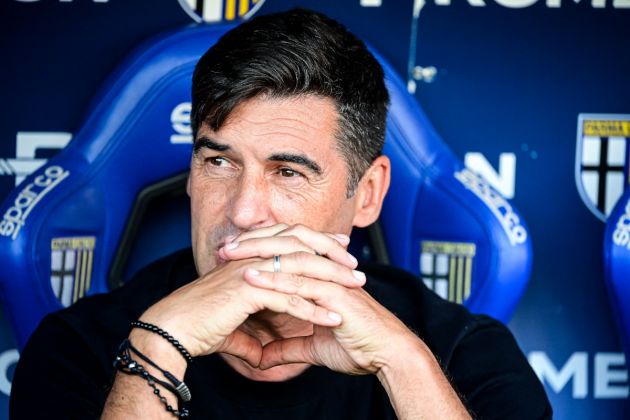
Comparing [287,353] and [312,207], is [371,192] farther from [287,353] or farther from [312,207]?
[287,353]

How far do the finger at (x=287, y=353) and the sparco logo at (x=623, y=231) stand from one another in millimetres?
853

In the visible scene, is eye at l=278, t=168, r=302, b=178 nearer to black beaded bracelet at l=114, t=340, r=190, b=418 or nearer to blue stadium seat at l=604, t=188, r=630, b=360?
black beaded bracelet at l=114, t=340, r=190, b=418

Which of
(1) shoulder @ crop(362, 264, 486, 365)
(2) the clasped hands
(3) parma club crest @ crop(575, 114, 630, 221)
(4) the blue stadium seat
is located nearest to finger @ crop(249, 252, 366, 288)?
(2) the clasped hands

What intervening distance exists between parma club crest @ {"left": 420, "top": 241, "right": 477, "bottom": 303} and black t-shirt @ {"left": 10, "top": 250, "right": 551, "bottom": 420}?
32 cm

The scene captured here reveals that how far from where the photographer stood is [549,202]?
2.29m

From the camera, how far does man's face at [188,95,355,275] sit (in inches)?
61.0

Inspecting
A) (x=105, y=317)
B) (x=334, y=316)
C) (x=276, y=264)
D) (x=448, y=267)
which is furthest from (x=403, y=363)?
(x=448, y=267)

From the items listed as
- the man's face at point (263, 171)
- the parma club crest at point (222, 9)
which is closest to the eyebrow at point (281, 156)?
the man's face at point (263, 171)

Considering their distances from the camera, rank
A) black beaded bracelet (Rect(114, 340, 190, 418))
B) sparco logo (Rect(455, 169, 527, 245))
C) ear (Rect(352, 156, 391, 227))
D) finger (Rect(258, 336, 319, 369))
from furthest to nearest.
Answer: sparco logo (Rect(455, 169, 527, 245))
ear (Rect(352, 156, 391, 227))
finger (Rect(258, 336, 319, 369))
black beaded bracelet (Rect(114, 340, 190, 418))

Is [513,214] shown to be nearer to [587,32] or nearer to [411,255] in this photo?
[411,255]

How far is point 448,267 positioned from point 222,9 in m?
0.77

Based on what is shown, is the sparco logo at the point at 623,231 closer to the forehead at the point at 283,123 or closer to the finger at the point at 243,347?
the forehead at the point at 283,123

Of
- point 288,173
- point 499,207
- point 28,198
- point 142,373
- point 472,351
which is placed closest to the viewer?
point 142,373

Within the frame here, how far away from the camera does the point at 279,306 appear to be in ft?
4.55
